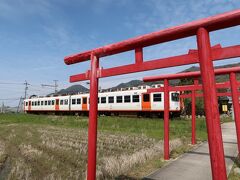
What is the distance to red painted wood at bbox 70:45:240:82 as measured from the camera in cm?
205

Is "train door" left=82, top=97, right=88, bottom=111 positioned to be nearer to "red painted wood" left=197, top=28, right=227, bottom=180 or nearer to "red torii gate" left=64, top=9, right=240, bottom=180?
"red torii gate" left=64, top=9, right=240, bottom=180

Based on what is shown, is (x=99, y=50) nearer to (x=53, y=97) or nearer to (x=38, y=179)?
(x=38, y=179)

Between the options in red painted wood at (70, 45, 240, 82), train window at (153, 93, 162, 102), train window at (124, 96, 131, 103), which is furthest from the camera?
train window at (124, 96, 131, 103)

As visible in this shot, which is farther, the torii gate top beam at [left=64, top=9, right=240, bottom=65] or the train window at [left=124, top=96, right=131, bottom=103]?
the train window at [left=124, top=96, right=131, bottom=103]

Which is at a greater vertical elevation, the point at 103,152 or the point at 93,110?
the point at 93,110

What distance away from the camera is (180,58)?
7.63 feet

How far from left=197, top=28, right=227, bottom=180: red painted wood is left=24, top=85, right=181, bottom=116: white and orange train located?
17.3 metres

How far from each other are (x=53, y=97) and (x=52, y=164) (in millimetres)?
27884

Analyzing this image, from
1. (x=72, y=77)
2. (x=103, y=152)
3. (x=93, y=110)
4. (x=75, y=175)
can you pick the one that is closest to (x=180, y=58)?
(x=93, y=110)

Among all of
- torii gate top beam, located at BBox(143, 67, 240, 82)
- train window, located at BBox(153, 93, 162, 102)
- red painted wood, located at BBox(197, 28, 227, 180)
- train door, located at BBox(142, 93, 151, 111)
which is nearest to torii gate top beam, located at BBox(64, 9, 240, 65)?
red painted wood, located at BBox(197, 28, 227, 180)

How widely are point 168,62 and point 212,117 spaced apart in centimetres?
72

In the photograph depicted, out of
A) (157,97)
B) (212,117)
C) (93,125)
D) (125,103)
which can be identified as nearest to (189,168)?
(93,125)

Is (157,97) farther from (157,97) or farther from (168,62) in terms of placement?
(168,62)

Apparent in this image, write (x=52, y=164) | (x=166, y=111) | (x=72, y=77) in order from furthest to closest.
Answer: (x=166, y=111) < (x=52, y=164) < (x=72, y=77)
